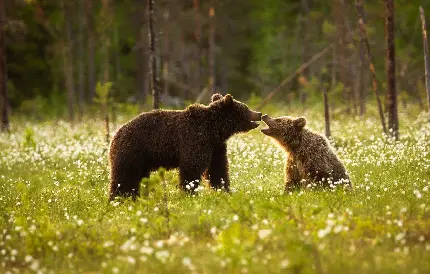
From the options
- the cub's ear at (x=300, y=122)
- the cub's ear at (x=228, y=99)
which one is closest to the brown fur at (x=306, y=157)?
the cub's ear at (x=300, y=122)

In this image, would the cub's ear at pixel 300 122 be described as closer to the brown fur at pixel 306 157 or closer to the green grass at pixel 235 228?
the brown fur at pixel 306 157

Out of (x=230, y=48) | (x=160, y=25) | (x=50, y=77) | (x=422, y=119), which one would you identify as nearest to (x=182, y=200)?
(x=422, y=119)

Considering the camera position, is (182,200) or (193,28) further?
(193,28)

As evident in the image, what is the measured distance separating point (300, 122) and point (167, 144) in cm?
232

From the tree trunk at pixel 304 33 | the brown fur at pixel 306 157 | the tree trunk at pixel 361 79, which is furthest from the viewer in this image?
the tree trunk at pixel 304 33

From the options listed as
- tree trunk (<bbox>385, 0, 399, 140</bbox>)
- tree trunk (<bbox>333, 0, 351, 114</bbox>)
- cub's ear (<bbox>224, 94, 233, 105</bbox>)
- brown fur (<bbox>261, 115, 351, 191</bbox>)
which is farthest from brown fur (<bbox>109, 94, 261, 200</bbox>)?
tree trunk (<bbox>333, 0, 351, 114</bbox>)

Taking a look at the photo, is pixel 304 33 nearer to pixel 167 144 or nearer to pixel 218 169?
pixel 218 169

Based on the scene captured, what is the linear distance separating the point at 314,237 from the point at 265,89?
1577 inches

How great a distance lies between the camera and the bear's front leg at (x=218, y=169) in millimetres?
10367

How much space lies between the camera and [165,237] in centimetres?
677

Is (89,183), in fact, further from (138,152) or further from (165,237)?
(165,237)

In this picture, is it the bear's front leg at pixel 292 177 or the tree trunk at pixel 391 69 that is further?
the tree trunk at pixel 391 69

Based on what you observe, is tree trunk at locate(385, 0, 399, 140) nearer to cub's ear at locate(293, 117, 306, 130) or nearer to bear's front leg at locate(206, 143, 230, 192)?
cub's ear at locate(293, 117, 306, 130)

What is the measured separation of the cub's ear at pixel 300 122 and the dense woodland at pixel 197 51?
1465 cm
